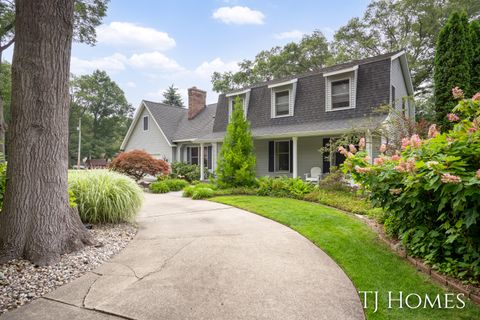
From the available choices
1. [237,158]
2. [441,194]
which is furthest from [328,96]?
[441,194]

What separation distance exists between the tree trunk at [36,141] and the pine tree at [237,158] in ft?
24.7

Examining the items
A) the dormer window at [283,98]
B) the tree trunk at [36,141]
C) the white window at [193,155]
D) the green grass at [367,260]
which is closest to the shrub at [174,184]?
the white window at [193,155]

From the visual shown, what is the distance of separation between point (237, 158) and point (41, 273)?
807 cm

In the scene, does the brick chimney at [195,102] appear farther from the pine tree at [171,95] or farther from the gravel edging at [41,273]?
Result: the pine tree at [171,95]

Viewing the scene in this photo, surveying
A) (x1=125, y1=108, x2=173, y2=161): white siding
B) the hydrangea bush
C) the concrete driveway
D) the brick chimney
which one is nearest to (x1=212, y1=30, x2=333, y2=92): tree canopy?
the brick chimney

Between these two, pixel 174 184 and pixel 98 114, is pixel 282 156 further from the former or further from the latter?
pixel 98 114

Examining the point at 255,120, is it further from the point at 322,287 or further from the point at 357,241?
the point at 322,287

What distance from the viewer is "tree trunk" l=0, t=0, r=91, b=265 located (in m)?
3.35

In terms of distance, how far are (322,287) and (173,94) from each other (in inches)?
1427

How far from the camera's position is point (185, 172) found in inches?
634

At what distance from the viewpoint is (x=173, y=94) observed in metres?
36.3

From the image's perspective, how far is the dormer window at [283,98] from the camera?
43.7 ft

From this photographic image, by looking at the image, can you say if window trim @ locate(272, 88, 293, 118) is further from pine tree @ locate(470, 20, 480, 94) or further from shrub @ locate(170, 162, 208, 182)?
pine tree @ locate(470, 20, 480, 94)

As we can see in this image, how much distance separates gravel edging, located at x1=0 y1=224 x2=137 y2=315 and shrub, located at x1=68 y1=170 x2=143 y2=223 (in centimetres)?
120
